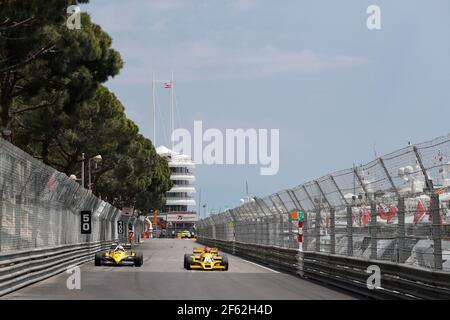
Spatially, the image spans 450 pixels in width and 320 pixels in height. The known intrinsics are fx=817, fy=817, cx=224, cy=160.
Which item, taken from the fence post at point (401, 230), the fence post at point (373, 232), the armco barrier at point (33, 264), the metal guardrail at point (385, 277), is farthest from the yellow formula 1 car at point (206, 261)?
the fence post at point (401, 230)

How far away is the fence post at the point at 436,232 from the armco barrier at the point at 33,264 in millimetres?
7308

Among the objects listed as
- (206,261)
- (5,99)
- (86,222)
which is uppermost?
(5,99)

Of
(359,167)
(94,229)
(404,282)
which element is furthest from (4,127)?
(404,282)

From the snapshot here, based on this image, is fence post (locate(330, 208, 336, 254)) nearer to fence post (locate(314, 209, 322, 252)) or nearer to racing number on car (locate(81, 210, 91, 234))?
fence post (locate(314, 209, 322, 252))

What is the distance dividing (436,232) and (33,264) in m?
9.48

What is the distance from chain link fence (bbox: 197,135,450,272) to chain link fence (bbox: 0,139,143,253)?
646 cm

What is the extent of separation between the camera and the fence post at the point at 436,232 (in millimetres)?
11859

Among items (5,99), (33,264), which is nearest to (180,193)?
(5,99)

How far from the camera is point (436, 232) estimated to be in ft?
39.0

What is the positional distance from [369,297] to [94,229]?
23206mm

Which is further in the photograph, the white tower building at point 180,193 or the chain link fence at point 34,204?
the white tower building at point 180,193

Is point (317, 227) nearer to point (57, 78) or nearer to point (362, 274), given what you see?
point (362, 274)

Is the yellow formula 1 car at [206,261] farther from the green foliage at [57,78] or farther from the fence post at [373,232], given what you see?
the fence post at [373,232]
